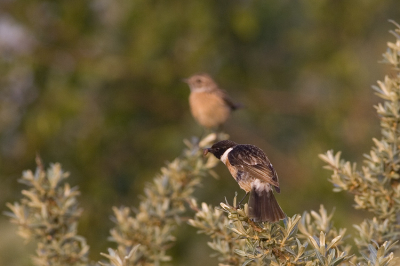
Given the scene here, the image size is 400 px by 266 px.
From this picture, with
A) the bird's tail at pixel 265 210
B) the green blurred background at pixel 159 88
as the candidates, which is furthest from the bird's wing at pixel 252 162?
the green blurred background at pixel 159 88

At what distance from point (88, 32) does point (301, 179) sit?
450cm

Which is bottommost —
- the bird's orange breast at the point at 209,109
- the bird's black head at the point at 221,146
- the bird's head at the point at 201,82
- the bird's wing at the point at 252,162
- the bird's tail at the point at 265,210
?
the bird's tail at the point at 265,210

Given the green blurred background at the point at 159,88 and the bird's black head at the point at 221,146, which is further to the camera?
the green blurred background at the point at 159,88

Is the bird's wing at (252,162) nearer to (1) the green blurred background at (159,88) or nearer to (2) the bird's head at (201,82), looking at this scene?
(2) the bird's head at (201,82)

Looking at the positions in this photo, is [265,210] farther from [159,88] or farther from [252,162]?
[159,88]

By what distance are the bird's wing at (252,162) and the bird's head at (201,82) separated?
16.9 ft

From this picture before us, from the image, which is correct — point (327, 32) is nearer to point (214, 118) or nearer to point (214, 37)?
point (214, 37)

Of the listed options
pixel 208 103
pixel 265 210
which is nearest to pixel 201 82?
pixel 208 103

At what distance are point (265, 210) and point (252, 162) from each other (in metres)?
0.41

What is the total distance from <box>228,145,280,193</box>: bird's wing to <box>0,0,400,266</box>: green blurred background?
5.31m

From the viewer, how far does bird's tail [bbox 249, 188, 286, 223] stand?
267 cm

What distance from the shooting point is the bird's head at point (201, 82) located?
26.9ft

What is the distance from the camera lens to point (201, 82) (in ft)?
27.1

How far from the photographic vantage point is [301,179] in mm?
9680
